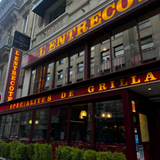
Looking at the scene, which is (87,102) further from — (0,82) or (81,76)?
(0,82)

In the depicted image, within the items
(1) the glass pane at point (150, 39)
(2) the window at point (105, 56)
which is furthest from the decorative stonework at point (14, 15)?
(1) the glass pane at point (150, 39)

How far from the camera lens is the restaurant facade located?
591 centimetres

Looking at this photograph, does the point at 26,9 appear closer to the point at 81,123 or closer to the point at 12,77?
the point at 12,77

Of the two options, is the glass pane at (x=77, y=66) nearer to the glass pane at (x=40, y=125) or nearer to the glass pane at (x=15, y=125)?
the glass pane at (x=40, y=125)

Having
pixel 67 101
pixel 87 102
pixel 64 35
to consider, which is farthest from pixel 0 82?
pixel 87 102

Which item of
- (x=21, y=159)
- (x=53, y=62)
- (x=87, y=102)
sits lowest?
(x=21, y=159)

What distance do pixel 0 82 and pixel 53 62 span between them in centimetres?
1147

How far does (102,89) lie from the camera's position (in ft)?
21.9

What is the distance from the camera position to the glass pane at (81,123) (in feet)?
23.1

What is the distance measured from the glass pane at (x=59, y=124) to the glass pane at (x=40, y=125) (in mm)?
573

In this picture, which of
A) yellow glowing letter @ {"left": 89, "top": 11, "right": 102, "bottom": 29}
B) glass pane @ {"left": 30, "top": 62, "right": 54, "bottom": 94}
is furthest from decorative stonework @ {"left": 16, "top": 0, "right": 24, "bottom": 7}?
yellow glowing letter @ {"left": 89, "top": 11, "right": 102, "bottom": 29}

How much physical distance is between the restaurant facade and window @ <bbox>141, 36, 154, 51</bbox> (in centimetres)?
4

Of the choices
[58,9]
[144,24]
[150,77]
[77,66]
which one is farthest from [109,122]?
[58,9]

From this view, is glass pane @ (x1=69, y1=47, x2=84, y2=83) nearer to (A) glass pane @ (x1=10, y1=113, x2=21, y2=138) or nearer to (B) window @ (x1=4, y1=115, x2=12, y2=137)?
(A) glass pane @ (x1=10, y1=113, x2=21, y2=138)
